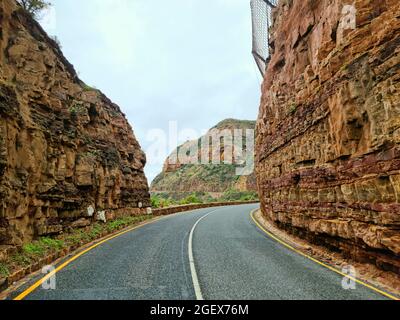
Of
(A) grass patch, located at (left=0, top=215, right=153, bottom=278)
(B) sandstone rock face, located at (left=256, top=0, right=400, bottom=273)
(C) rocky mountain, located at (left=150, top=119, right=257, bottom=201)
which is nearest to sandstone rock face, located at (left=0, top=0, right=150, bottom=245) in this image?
(A) grass patch, located at (left=0, top=215, right=153, bottom=278)

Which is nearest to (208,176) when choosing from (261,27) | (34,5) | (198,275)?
(261,27)

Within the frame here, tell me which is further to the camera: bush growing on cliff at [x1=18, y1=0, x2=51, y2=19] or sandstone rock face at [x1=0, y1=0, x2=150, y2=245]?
bush growing on cliff at [x1=18, y1=0, x2=51, y2=19]

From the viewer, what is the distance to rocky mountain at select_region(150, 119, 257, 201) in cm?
7112

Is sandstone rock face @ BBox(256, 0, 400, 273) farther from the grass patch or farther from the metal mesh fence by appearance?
the metal mesh fence

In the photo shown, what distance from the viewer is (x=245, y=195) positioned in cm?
6250

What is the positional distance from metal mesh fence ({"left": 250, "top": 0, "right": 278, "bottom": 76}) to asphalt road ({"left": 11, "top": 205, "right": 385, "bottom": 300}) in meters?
22.4

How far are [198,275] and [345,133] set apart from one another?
19.4ft

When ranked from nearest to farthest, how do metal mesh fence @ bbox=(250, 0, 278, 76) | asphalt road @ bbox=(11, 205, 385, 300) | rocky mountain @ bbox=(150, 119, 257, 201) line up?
asphalt road @ bbox=(11, 205, 385, 300) < metal mesh fence @ bbox=(250, 0, 278, 76) < rocky mountain @ bbox=(150, 119, 257, 201)

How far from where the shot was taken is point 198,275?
23.7 feet

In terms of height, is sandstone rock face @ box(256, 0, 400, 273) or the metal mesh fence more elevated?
the metal mesh fence

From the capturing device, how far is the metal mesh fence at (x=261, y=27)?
84.9 feet

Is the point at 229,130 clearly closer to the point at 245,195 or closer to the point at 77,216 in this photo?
the point at 245,195

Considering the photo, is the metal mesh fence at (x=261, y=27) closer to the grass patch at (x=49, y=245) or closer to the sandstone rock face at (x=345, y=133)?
the sandstone rock face at (x=345, y=133)

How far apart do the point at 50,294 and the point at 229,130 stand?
88118 millimetres
